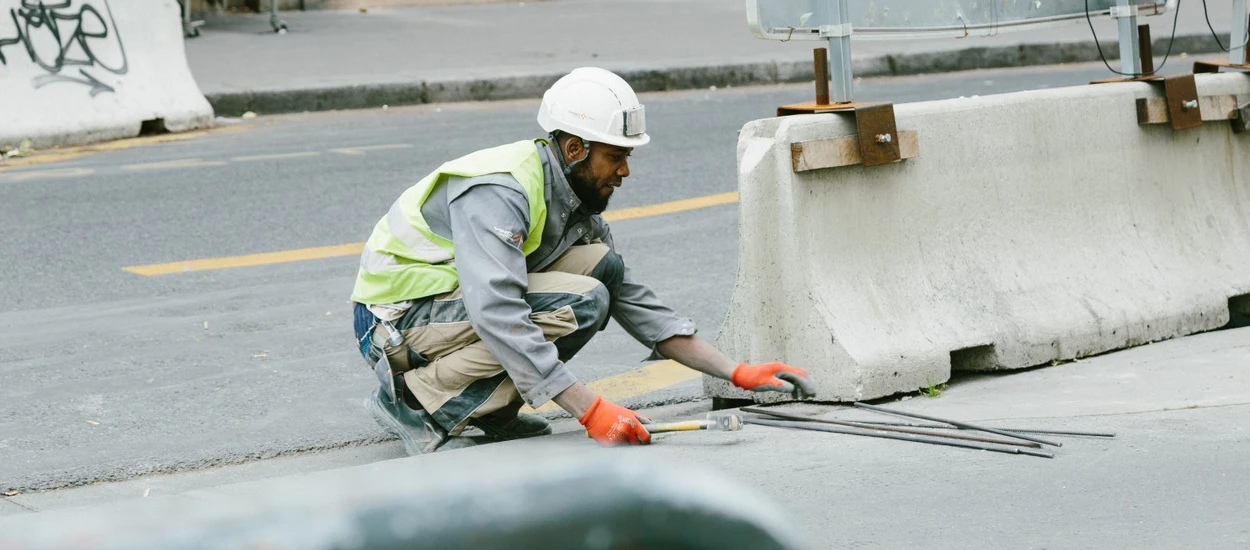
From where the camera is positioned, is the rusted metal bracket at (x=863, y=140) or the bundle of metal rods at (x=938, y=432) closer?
the bundle of metal rods at (x=938, y=432)

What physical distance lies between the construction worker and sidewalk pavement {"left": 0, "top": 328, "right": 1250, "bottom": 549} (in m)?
0.17

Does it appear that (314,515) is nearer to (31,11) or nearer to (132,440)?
(132,440)

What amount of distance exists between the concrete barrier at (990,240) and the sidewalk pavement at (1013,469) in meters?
0.16

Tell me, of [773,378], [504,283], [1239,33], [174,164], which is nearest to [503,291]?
[504,283]

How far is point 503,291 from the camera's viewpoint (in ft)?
12.8

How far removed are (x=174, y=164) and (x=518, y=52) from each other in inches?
219

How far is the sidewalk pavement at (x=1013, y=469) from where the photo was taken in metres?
3.48

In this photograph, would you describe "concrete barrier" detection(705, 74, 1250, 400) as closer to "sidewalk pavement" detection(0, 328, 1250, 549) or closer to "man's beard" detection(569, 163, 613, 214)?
"sidewalk pavement" detection(0, 328, 1250, 549)

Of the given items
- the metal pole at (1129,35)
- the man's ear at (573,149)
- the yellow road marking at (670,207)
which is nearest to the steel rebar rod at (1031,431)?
the man's ear at (573,149)

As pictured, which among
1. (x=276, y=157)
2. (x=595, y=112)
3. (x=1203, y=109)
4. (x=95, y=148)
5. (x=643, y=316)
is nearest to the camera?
(x=595, y=112)

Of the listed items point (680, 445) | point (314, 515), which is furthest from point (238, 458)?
point (314, 515)

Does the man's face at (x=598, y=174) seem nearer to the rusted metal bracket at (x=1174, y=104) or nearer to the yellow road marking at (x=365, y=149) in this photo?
the rusted metal bracket at (x=1174, y=104)

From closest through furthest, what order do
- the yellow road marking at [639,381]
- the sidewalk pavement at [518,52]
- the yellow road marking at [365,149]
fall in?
the yellow road marking at [639,381] < the yellow road marking at [365,149] < the sidewalk pavement at [518,52]

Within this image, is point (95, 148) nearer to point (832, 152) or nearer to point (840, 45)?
point (840, 45)
